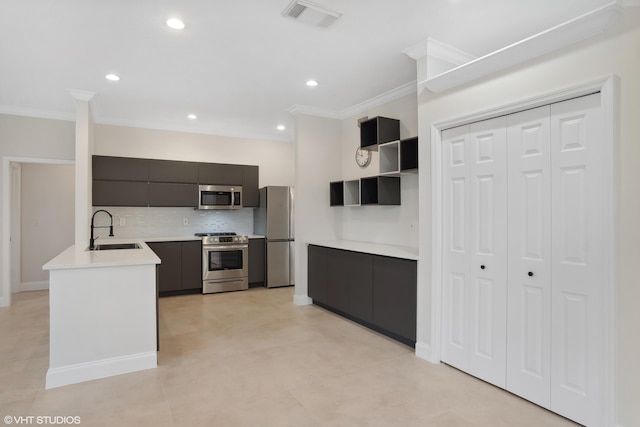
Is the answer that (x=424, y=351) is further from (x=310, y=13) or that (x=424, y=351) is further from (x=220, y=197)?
(x=220, y=197)

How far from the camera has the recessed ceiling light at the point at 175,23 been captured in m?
2.84

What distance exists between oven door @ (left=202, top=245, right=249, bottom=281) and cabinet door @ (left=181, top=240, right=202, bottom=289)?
0.07m

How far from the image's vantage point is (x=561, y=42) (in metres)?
2.31

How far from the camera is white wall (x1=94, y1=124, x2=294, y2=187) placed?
5.77 metres

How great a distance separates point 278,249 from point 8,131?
4.05 m

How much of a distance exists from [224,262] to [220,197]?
1.05 meters

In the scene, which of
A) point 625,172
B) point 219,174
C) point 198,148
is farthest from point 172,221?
point 625,172

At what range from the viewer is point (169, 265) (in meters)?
5.64

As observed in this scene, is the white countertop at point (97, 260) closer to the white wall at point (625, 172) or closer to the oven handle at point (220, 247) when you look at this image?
the oven handle at point (220, 247)

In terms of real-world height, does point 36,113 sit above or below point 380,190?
above

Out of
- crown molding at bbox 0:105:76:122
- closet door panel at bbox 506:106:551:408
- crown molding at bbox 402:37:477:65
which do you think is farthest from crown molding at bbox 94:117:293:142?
closet door panel at bbox 506:106:551:408

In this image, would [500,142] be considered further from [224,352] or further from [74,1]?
[74,1]

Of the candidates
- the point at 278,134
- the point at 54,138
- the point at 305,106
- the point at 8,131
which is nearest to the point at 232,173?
the point at 278,134

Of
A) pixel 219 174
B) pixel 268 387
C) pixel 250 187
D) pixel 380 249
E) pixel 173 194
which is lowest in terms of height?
pixel 268 387
